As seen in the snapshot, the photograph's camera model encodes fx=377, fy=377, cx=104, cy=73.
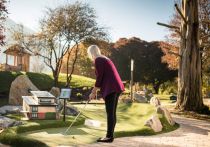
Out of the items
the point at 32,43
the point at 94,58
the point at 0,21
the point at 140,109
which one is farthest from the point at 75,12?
the point at 94,58

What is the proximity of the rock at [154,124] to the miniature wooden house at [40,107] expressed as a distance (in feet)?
9.76

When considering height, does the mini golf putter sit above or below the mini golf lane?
above

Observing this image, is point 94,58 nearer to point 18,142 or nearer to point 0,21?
point 18,142

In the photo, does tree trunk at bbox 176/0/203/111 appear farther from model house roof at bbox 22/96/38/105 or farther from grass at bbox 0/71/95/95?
grass at bbox 0/71/95/95

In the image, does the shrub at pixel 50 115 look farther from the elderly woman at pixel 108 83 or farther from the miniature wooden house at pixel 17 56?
the miniature wooden house at pixel 17 56

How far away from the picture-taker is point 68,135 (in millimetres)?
9703

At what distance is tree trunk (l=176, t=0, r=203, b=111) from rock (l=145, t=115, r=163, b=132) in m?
8.15

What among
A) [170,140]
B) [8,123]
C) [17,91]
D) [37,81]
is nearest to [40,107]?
[8,123]

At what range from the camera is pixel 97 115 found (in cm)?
1456

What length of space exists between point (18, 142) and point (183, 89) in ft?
44.2

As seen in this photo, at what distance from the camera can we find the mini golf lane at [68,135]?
8.80m

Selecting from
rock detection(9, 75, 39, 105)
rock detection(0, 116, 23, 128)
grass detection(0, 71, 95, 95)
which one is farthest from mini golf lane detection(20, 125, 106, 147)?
grass detection(0, 71, 95, 95)

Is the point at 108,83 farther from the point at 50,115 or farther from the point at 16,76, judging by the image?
the point at 16,76

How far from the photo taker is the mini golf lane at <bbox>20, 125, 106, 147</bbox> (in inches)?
347
